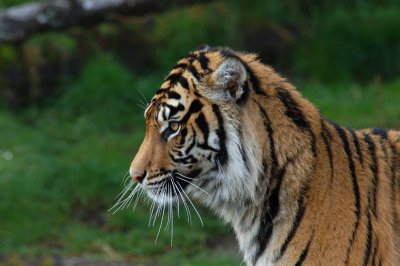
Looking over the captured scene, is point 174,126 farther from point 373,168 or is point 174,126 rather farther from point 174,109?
point 373,168

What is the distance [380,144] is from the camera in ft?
13.5

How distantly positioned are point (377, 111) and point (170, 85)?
18.3ft

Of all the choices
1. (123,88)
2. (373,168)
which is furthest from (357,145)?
(123,88)

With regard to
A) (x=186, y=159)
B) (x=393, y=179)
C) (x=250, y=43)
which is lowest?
(x=393, y=179)

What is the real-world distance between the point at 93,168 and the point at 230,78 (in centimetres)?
498

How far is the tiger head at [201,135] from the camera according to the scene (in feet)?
12.4

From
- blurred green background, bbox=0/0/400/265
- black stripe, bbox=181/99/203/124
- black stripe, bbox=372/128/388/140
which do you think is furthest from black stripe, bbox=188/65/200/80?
blurred green background, bbox=0/0/400/265

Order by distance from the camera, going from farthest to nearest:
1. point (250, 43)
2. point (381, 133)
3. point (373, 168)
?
point (250, 43)
point (381, 133)
point (373, 168)

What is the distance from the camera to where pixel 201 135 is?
12.6 ft

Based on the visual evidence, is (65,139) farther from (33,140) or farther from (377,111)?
(377,111)

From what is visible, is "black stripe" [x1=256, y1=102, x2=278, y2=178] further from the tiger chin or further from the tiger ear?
the tiger ear

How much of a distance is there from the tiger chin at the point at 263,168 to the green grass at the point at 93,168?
9.40 feet

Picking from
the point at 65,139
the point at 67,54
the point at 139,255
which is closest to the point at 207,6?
the point at 67,54

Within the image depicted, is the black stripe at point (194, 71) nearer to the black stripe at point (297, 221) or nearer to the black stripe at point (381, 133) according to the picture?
the black stripe at point (297, 221)
